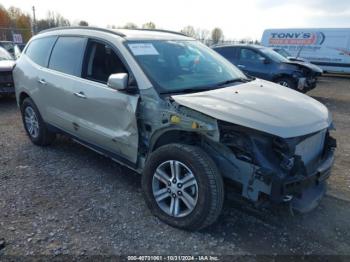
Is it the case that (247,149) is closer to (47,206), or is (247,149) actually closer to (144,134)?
(144,134)

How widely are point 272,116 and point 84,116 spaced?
230 centimetres

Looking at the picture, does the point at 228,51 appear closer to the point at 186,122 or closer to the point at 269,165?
the point at 186,122

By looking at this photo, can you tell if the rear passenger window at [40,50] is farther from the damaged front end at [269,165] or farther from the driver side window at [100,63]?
the damaged front end at [269,165]

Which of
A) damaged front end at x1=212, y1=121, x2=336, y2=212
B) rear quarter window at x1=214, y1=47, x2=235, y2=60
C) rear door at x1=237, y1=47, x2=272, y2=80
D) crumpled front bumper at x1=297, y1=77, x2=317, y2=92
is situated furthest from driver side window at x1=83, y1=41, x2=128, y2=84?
crumpled front bumper at x1=297, y1=77, x2=317, y2=92

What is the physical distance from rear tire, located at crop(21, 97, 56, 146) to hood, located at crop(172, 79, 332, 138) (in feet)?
9.34

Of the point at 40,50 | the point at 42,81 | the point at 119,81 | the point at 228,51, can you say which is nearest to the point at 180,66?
the point at 119,81

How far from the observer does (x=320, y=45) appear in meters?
18.4

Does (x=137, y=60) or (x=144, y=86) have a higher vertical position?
(x=137, y=60)

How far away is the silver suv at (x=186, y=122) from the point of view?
8.69 ft

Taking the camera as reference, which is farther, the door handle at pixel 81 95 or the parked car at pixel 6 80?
the parked car at pixel 6 80

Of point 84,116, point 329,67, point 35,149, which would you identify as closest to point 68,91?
point 84,116

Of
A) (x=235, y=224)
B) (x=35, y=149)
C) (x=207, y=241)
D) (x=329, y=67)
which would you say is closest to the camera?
(x=207, y=241)

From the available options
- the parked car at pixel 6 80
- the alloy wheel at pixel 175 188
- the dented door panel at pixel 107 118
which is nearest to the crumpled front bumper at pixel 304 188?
the alloy wheel at pixel 175 188

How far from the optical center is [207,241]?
9.44ft
